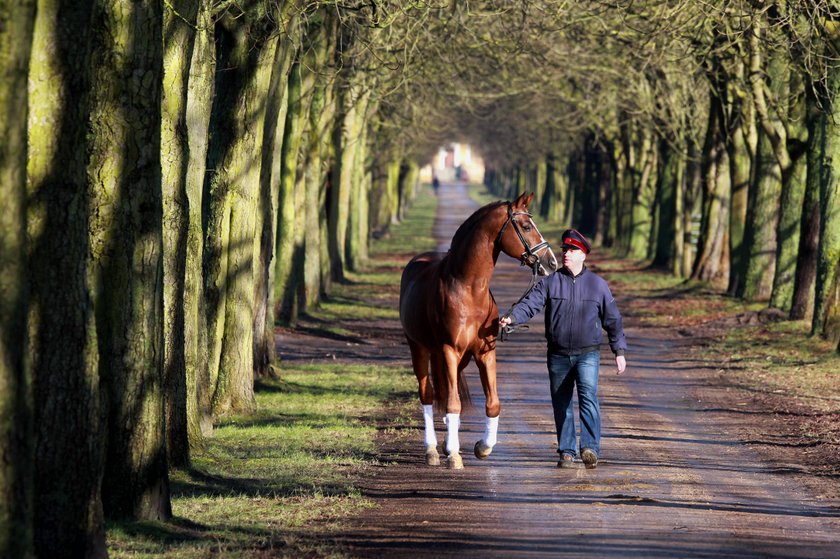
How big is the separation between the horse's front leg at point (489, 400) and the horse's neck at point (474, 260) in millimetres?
651

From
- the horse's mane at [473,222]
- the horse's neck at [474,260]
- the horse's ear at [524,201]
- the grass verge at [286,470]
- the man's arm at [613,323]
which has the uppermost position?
the horse's ear at [524,201]

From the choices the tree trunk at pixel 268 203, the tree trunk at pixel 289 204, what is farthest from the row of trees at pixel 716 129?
the tree trunk at pixel 268 203

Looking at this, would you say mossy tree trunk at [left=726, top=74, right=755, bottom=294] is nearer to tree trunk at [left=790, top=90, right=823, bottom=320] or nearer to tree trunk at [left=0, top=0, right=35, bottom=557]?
tree trunk at [left=790, top=90, right=823, bottom=320]

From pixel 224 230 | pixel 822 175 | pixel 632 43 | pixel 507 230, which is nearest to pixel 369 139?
pixel 632 43

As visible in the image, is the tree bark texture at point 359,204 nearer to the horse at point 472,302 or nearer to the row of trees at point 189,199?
the row of trees at point 189,199

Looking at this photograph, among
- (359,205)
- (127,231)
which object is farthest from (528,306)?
(359,205)

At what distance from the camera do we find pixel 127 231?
9.48m

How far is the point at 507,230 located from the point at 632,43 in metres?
18.7

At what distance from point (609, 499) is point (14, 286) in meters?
5.48

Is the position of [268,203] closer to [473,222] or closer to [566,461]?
[473,222]

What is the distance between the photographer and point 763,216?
29.7m

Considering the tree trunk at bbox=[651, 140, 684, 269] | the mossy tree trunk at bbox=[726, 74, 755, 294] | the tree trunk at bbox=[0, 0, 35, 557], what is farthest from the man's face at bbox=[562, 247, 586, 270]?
the tree trunk at bbox=[651, 140, 684, 269]

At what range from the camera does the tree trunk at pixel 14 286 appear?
6477 mm

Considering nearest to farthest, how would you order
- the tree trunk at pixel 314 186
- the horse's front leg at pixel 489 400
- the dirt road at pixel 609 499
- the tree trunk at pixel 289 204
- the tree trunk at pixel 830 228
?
the dirt road at pixel 609 499
the horse's front leg at pixel 489 400
the tree trunk at pixel 830 228
the tree trunk at pixel 289 204
the tree trunk at pixel 314 186
